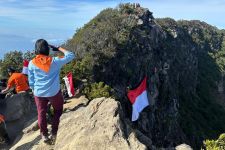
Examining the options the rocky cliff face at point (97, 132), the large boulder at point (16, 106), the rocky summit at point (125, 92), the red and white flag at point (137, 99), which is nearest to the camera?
the rocky cliff face at point (97, 132)

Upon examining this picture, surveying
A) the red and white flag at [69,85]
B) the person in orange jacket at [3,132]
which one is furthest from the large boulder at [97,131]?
the red and white flag at [69,85]

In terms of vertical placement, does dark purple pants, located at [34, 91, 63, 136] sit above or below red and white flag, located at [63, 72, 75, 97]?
above

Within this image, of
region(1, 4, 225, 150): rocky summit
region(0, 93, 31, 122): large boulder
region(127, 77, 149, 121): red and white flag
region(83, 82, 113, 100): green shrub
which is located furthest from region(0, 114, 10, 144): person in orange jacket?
region(83, 82, 113, 100): green shrub

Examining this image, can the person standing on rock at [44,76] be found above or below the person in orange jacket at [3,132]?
above

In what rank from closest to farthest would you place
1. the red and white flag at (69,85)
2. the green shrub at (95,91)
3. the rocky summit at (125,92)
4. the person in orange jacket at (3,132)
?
the rocky summit at (125,92), the person in orange jacket at (3,132), the green shrub at (95,91), the red and white flag at (69,85)

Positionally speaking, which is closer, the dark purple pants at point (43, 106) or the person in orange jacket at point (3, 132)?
A: the dark purple pants at point (43, 106)

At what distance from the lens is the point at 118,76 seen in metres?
30.7

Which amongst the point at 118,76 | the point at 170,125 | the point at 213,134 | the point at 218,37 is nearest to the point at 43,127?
the point at 118,76

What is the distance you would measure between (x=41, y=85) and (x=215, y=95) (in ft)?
327

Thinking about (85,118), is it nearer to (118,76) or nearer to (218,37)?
(118,76)

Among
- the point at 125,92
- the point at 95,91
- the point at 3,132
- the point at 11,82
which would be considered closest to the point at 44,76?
the point at 3,132

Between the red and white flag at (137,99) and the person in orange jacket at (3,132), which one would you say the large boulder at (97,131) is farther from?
the red and white flag at (137,99)

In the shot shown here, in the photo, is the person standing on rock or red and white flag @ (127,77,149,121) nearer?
the person standing on rock

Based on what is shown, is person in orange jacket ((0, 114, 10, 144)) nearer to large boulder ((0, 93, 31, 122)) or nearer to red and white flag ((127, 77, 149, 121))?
large boulder ((0, 93, 31, 122))
